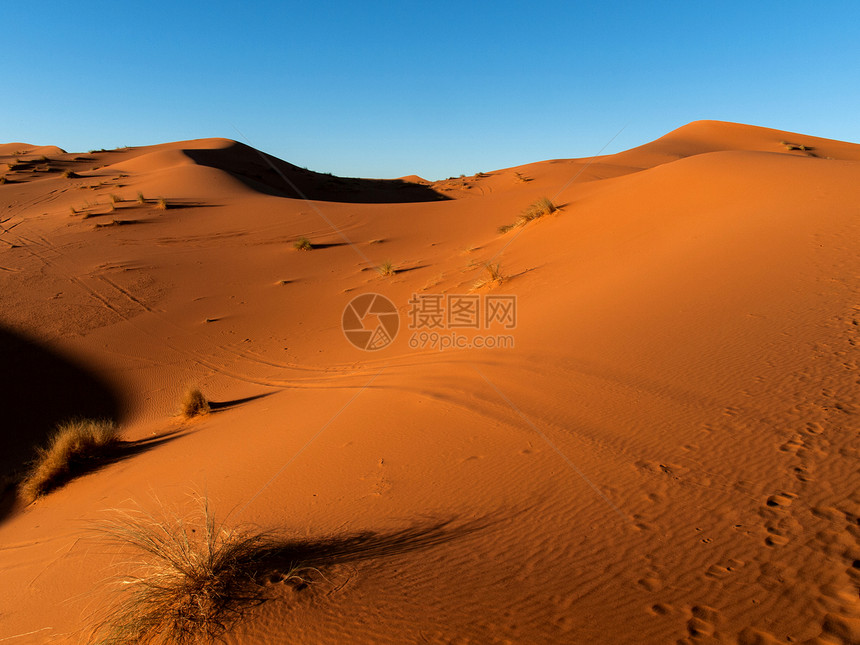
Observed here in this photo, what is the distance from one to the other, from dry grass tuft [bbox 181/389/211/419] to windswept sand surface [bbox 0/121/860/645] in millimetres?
182

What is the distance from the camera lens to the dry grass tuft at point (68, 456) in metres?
6.09

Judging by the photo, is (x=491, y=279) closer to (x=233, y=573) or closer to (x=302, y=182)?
(x=233, y=573)

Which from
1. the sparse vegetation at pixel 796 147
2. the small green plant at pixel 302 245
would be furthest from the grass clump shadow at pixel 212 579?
the sparse vegetation at pixel 796 147

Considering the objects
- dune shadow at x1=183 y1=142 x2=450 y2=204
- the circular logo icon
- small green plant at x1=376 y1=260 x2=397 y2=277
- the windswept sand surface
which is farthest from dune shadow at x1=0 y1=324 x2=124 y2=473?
dune shadow at x1=183 y1=142 x2=450 y2=204

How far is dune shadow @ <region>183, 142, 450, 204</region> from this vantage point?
36.4 meters

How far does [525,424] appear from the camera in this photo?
15.2 ft

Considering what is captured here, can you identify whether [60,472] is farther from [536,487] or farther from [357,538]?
[536,487]

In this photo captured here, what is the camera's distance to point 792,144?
3744 cm

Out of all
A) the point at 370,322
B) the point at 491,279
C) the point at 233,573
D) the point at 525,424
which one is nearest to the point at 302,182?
the point at 370,322

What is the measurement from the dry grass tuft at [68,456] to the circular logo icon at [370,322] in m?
4.57

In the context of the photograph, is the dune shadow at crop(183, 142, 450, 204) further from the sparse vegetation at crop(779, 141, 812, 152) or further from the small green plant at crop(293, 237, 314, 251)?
the sparse vegetation at crop(779, 141, 812, 152)

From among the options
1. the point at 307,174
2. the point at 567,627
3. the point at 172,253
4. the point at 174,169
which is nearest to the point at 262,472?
the point at 567,627

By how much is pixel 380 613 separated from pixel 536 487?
5.42 feet

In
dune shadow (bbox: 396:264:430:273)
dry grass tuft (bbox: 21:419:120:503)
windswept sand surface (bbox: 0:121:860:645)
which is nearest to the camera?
windswept sand surface (bbox: 0:121:860:645)
